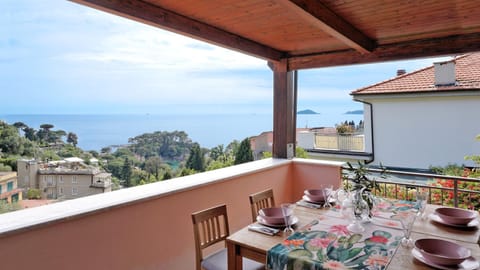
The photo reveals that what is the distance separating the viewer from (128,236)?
2.23m

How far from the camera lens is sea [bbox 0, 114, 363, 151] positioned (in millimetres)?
2297

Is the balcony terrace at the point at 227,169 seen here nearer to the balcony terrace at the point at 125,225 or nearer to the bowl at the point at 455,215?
the balcony terrace at the point at 125,225

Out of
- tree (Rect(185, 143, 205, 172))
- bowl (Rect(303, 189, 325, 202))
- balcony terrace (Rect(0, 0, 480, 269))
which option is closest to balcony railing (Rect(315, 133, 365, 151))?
balcony terrace (Rect(0, 0, 480, 269))

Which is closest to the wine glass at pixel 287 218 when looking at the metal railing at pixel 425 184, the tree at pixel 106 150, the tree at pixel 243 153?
the tree at pixel 106 150

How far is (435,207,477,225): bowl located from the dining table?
0.11 ft

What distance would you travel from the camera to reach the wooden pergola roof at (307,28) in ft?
8.05

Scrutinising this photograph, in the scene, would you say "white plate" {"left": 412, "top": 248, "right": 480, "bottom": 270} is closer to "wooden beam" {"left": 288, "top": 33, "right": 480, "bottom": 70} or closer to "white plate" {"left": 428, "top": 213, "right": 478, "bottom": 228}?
"white plate" {"left": 428, "top": 213, "right": 478, "bottom": 228}

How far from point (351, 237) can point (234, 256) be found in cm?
69

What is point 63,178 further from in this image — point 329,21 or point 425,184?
point 425,184

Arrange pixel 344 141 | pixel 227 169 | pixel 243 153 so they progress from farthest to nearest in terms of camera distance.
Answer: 1. pixel 344 141
2. pixel 243 153
3. pixel 227 169

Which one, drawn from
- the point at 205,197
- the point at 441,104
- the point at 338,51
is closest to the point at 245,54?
the point at 338,51

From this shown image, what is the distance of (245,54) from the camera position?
3662 mm

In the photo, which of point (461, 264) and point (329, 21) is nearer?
point (461, 264)

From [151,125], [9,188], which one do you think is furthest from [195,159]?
[9,188]
